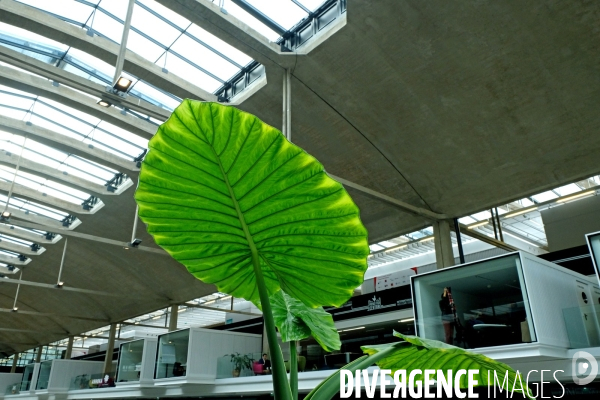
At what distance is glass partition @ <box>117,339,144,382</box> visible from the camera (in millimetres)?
19656

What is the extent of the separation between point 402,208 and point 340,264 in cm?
1497

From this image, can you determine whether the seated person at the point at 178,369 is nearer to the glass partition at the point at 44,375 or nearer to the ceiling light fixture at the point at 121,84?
the ceiling light fixture at the point at 121,84

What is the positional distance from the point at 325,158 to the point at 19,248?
22012 millimetres

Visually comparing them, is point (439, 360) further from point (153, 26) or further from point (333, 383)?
point (153, 26)

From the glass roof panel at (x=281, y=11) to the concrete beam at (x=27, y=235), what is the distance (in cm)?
1948

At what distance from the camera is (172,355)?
17.8m

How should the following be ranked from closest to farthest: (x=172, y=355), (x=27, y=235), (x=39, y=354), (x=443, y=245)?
(x=443, y=245) → (x=172, y=355) → (x=27, y=235) → (x=39, y=354)

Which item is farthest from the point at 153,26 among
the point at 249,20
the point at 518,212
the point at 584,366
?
the point at 518,212

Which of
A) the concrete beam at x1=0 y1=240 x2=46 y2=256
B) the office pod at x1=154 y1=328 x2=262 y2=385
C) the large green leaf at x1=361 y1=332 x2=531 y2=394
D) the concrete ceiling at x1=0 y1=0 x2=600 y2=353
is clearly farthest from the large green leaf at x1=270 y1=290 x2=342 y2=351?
the concrete beam at x1=0 y1=240 x2=46 y2=256

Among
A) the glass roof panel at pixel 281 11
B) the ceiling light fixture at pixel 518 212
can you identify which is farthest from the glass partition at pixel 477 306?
the ceiling light fixture at pixel 518 212

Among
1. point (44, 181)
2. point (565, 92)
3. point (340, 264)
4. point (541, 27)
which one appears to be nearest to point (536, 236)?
point (565, 92)

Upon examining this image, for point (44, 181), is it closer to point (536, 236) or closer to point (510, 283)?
point (510, 283)

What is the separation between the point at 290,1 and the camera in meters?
12.9

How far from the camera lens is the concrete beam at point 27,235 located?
1027 inches
